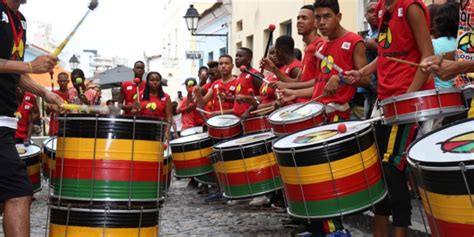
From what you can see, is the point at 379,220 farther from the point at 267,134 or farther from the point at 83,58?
the point at 83,58

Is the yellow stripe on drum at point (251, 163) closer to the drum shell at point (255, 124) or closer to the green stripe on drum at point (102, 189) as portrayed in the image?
the drum shell at point (255, 124)

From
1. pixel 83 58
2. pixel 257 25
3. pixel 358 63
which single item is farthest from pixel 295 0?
pixel 83 58

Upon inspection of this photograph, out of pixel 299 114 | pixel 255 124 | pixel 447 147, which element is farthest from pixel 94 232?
pixel 255 124

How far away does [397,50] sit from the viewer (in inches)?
178

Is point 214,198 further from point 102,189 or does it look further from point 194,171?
point 102,189

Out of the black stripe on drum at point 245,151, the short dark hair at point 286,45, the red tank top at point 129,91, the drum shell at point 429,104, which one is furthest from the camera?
the red tank top at point 129,91

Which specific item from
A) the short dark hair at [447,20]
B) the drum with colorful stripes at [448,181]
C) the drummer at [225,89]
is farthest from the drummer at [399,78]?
the drummer at [225,89]

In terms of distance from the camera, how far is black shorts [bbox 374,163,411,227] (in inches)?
174

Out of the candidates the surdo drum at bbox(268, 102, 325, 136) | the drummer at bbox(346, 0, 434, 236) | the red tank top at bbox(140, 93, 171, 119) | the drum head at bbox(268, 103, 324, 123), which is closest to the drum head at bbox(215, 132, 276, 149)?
the drum head at bbox(268, 103, 324, 123)

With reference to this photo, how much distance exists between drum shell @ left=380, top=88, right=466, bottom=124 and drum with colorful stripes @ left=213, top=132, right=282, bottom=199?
8.72 ft

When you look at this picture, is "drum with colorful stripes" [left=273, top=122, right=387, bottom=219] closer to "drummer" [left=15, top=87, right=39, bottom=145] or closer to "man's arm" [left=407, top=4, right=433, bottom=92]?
"man's arm" [left=407, top=4, right=433, bottom=92]

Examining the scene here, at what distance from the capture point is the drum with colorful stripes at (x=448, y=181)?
106 inches

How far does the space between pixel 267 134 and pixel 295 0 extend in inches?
445

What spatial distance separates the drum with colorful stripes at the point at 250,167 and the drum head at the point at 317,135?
177cm
